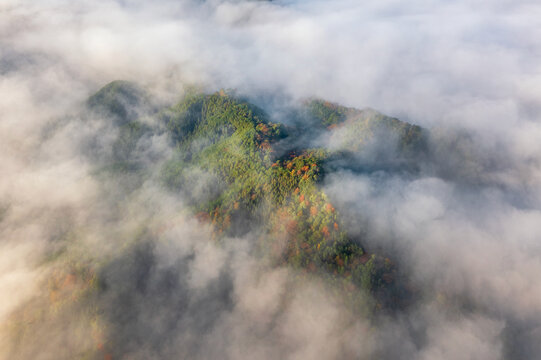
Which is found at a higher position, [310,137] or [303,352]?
[310,137]

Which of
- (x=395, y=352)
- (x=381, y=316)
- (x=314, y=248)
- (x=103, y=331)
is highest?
(x=314, y=248)

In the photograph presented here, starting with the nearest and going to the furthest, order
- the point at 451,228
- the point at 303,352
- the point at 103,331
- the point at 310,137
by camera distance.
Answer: the point at 303,352
the point at 103,331
the point at 451,228
the point at 310,137

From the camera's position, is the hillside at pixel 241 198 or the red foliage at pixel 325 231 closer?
the hillside at pixel 241 198

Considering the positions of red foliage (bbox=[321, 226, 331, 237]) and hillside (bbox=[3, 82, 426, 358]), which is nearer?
hillside (bbox=[3, 82, 426, 358])

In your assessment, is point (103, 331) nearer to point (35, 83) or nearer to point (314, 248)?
point (314, 248)

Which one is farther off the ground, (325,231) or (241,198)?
(325,231)

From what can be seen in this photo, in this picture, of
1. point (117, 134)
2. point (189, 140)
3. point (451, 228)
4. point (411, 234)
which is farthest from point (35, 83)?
point (451, 228)

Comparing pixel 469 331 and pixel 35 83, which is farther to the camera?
pixel 35 83

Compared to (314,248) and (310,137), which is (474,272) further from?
(310,137)

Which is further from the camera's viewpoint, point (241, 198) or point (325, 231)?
point (241, 198)

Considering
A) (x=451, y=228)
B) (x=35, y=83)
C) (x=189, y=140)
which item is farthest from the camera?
(x=35, y=83)
